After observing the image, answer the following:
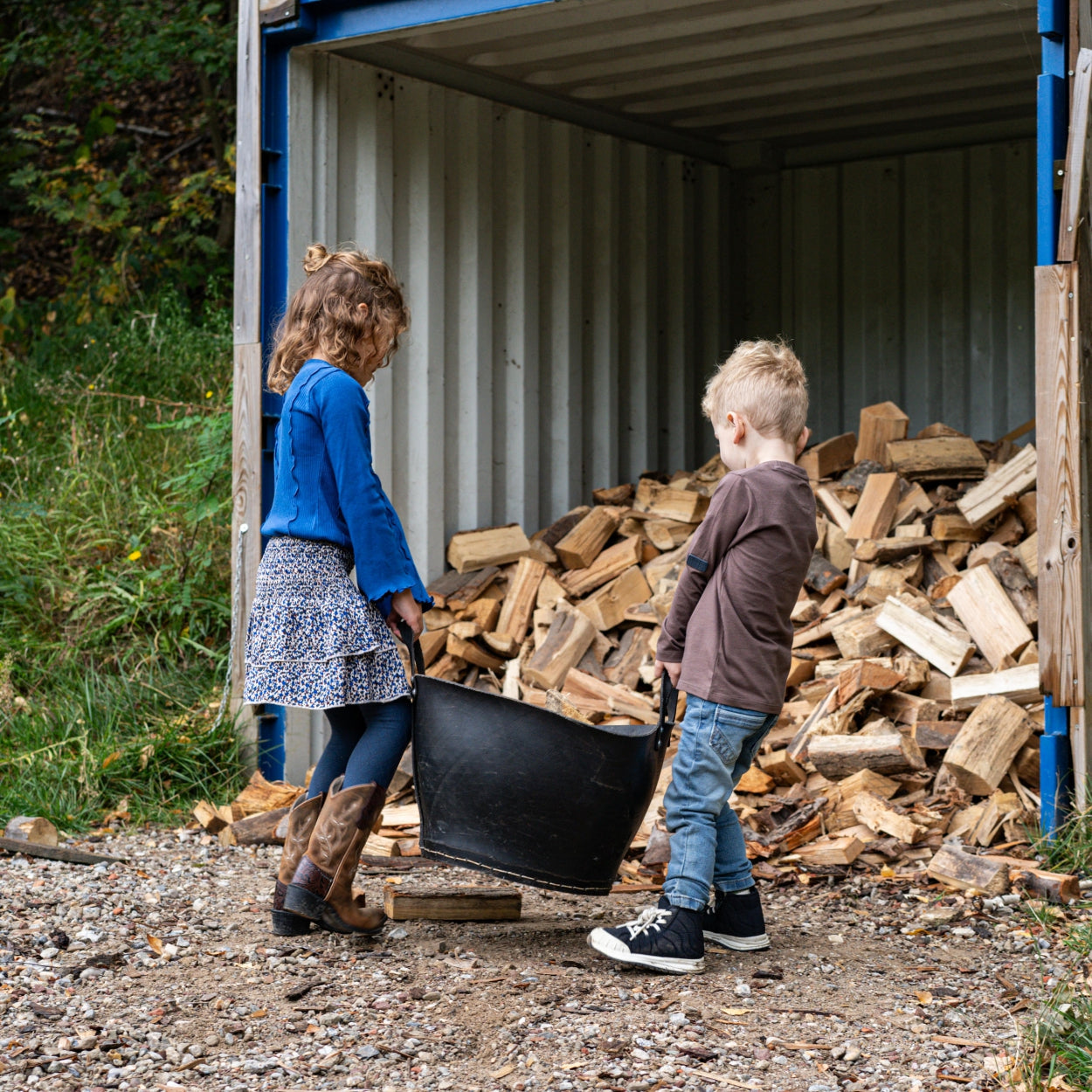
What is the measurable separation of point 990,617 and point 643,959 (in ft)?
8.11

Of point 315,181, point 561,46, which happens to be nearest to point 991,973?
point 315,181

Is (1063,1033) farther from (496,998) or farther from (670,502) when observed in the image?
(670,502)

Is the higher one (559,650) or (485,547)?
(485,547)

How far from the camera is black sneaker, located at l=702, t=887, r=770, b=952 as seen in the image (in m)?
3.48

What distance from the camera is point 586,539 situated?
6.34 metres

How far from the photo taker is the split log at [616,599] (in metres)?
5.89

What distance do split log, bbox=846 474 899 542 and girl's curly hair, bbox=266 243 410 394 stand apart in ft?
9.74

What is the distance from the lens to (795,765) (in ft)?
15.7

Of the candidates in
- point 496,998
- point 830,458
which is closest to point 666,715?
point 496,998

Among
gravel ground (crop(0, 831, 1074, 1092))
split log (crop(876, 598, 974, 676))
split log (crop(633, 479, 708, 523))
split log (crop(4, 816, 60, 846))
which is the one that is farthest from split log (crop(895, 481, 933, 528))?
split log (crop(4, 816, 60, 846))

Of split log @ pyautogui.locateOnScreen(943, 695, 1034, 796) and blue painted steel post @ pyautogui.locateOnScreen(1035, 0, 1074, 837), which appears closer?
blue painted steel post @ pyautogui.locateOnScreen(1035, 0, 1074, 837)

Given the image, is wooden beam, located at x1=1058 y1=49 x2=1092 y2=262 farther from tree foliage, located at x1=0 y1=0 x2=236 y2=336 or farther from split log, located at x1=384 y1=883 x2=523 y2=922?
tree foliage, located at x1=0 y1=0 x2=236 y2=336

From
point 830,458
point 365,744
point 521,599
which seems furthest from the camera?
point 830,458

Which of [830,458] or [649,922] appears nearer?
[649,922]
